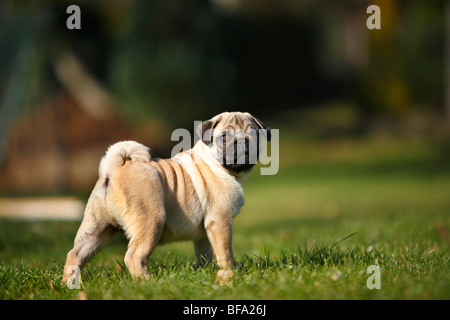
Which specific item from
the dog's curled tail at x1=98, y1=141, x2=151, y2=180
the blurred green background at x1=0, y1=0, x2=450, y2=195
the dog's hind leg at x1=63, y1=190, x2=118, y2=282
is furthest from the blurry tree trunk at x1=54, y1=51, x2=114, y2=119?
the dog's hind leg at x1=63, y1=190, x2=118, y2=282

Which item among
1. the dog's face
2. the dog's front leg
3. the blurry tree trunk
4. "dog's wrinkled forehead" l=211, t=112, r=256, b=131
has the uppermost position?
the blurry tree trunk

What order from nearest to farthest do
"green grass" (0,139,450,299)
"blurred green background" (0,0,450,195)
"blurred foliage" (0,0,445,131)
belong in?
1. "green grass" (0,139,450,299)
2. "blurred foliage" (0,0,445,131)
3. "blurred green background" (0,0,450,195)

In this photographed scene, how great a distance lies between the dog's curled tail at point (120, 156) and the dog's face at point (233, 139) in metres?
0.52

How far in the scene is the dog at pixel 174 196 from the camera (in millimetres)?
4027

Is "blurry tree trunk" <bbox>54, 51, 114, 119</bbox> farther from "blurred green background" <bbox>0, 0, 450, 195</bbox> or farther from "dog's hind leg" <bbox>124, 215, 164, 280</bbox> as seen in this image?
"dog's hind leg" <bbox>124, 215, 164, 280</bbox>

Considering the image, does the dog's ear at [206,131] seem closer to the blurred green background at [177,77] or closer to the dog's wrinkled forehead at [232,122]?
the dog's wrinkled forehead at [232,122]

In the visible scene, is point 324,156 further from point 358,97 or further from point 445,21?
point 445,21

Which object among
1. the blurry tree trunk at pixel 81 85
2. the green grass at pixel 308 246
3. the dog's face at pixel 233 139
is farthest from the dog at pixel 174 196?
the blurry tree trunk at pixel 81 85

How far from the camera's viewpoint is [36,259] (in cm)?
574

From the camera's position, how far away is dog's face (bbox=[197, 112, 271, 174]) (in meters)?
4.38

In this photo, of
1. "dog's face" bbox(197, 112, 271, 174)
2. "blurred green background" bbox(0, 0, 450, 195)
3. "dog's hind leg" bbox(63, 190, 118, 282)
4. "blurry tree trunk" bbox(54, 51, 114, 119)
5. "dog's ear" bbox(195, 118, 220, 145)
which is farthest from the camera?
"blurry tree trunk" bbox(54, 51, 114, 119)
